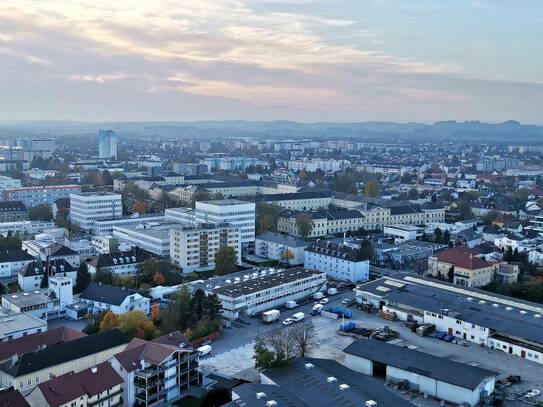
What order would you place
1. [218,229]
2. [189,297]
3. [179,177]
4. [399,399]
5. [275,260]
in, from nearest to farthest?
1. [399,399]
2. [189,297]
3. [218,229]
4. [275,260]
5. [179,177]

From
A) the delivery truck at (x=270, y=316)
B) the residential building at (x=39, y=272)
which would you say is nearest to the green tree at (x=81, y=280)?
the residential building at (x=39, y=272)

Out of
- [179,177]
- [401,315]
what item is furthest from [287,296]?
[179,177]

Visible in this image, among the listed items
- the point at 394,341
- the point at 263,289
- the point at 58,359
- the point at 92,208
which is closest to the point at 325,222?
the point at 92,208

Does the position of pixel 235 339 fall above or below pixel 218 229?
below

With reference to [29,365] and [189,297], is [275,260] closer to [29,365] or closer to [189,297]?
[189,297]

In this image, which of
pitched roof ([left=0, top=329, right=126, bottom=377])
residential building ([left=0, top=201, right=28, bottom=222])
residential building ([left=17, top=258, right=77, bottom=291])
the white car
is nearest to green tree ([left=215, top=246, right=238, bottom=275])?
the white car

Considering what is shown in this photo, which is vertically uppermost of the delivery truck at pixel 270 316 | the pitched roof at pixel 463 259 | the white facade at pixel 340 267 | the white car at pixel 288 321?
the pitched roof at pixel 463 259

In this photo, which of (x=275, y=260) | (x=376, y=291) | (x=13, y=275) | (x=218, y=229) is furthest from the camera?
(x=275, y=260)

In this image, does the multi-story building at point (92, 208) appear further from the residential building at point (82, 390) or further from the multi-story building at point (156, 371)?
the residential building at point (82, 390)
